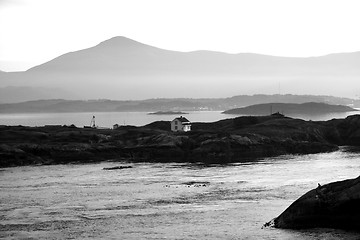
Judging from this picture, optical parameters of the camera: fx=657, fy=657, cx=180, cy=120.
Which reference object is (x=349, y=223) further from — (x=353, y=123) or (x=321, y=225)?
(x=353, y=123)

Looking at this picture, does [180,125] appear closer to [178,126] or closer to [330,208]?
[178,126]

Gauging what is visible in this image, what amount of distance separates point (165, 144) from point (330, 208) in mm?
76557

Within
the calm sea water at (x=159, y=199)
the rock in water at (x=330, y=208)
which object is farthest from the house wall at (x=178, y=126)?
the rock in water at (x=330, y=208)

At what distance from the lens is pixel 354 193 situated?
47.9 meters

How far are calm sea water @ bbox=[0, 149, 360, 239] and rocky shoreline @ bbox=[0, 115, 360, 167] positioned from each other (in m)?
10.7

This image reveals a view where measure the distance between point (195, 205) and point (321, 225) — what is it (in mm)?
16839

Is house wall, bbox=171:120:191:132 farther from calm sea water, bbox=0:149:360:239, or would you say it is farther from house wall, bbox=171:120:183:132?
calm sea water, bbox=0:149:360:239

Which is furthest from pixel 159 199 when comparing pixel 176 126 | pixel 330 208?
pixel 176 126

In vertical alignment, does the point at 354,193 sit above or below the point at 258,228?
above

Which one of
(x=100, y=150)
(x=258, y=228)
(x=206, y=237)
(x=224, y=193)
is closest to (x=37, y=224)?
(x=206, y=237)

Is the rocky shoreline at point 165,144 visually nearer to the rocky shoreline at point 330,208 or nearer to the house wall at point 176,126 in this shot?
the house wall at point 176,126

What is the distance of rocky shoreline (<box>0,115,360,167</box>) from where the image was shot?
115688 mm

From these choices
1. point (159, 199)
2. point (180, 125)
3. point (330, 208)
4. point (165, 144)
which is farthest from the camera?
point (180, 125)

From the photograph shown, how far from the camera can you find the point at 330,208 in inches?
1950
